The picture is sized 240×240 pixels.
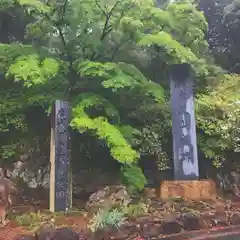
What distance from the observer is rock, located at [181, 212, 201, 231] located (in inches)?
339

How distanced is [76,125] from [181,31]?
5.87 meters

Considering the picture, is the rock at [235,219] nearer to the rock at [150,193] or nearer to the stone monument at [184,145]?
the stone monument at [184,145]

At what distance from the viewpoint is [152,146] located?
12094mm

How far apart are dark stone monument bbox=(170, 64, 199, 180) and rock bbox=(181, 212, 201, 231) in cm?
248

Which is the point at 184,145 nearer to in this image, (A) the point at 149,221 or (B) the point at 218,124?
(B) the point at 218,124

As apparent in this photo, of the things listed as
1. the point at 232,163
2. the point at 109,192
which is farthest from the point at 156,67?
the point at 109,192

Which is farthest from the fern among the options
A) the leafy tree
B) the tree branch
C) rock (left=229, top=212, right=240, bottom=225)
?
rock (left=229, top=212, right=240, bottom=225)

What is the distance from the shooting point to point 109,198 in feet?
32.7

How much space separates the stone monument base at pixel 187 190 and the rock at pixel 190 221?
191 centimetres

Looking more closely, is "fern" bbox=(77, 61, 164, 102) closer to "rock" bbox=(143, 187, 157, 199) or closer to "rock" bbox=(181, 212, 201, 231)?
"rock" bbox=(143, 187, 157, 199)

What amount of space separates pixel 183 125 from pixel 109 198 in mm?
3343

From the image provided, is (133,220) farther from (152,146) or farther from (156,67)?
(156,67)

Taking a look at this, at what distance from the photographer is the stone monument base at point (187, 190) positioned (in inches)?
427

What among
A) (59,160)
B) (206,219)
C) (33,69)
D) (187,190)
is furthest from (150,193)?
(33,69)
